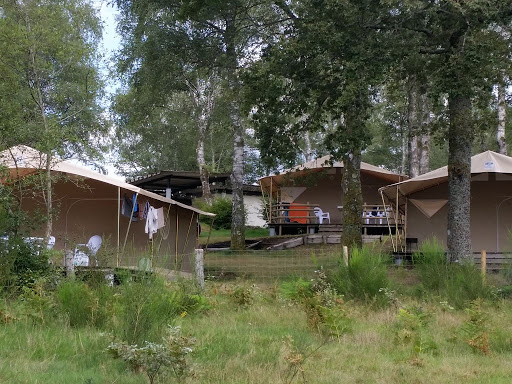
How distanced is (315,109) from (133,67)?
8.05 m

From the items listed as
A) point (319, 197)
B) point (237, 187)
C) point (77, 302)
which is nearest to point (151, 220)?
point (237, 187)

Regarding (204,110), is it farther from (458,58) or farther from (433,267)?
(433,267)

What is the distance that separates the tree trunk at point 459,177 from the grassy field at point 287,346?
12.6 feet

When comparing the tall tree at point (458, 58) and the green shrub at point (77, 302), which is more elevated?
the tall tree at point (458, 58)

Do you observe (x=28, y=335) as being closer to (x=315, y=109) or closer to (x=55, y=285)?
(x=55, y=285)

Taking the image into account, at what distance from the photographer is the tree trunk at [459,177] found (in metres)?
12.1

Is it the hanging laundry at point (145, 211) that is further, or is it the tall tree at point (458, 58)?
the hanging laundry at point (145, 211)

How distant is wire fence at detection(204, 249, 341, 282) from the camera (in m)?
10.2

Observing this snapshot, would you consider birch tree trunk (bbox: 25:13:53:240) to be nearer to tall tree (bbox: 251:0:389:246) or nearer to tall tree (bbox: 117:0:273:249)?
tall tree (bbox: 251:0:389:246)

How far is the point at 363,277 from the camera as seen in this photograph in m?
9.06

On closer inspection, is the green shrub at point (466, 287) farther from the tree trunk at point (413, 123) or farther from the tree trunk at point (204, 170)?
the tree trunk at point (204, 170)

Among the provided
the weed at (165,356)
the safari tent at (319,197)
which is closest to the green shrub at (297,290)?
the weed at (165,356)

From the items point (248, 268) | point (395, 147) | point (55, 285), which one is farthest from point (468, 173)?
point (395, 147)

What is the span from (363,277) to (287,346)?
139 inches
